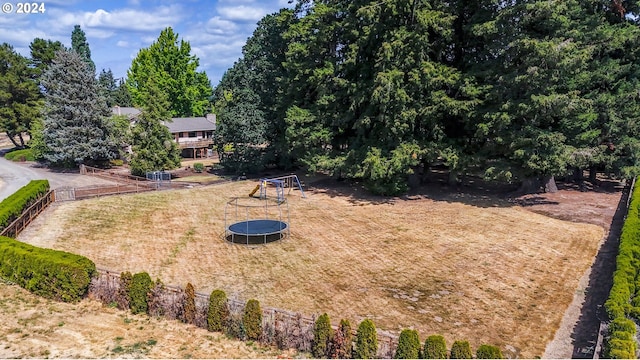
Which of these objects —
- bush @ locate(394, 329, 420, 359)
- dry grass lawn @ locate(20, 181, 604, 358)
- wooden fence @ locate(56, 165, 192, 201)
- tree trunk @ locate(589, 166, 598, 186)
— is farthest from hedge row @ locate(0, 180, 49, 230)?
tree trunk @ locate(589, 166, 598, 186)

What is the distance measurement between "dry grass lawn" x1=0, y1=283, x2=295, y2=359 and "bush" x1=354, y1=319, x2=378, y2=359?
1866mm

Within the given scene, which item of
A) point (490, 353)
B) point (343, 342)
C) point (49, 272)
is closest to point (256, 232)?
point (49, 272)

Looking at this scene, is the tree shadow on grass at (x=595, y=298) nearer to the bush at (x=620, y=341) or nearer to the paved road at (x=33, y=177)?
the bush at (x=620, y=341)

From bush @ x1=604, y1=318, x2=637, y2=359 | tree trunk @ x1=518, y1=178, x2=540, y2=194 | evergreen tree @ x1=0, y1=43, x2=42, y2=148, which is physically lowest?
bush @ x1=604, y1=318, x2=637, y2=359

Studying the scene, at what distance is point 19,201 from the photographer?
2269 cm

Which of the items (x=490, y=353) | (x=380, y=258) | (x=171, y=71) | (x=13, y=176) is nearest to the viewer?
(x=490, y=353)

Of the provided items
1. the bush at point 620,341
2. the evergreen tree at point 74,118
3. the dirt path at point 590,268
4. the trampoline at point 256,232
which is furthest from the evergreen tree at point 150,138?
the bush at point 620,341

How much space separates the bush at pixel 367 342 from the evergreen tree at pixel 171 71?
183ft

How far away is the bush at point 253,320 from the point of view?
1186 centimetres

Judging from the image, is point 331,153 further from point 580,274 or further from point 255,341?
point 255,341

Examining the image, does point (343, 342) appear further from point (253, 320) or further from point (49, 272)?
point (49, 272)

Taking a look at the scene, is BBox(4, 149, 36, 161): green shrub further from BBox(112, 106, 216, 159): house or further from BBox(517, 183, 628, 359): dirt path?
BBox(517, 183, 628, 359): dirt path

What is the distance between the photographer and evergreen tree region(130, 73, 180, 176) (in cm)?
3972

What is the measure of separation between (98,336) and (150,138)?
3069 cm
